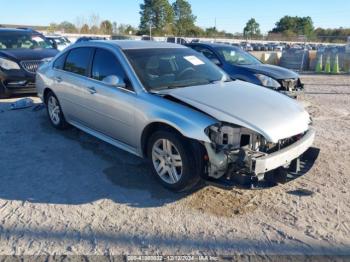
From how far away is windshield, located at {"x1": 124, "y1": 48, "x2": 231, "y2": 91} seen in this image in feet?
14.5

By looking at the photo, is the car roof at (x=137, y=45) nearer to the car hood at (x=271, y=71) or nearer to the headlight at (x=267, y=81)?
the headlight at (x=267, y=81)

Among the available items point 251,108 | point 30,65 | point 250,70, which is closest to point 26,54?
point 30,65

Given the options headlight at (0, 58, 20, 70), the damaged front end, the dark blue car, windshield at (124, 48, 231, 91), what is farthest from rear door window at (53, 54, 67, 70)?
the dark blue car

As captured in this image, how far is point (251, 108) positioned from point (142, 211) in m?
1.63

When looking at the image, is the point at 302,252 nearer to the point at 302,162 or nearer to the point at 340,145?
the point at 302,162

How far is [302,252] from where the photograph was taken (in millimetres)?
3016

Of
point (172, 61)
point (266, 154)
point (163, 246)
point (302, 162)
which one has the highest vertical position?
point (172, 61)

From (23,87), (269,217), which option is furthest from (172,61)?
(23,87)

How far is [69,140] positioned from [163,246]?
3.35 m

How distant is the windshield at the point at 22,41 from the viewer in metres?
9.75

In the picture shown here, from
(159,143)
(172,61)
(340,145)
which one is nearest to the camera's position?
(159,143)

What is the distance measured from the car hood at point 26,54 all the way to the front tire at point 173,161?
627 centimetres

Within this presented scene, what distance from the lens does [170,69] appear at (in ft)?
15.4

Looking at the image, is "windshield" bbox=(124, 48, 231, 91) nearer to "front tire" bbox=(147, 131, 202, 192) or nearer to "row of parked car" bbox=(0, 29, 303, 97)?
"front tire" bbox=(147, 131, 202, 192)
